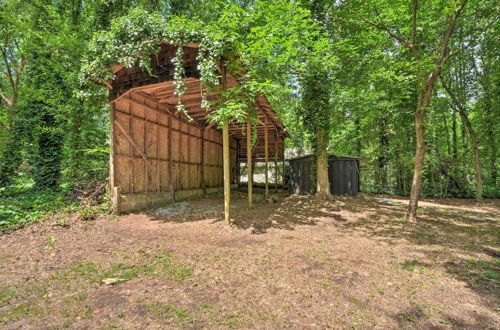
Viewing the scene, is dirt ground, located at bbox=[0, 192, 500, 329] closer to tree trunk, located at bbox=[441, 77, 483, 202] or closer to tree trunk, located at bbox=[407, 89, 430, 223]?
tree trunk, located at bbox=[407, 89, 430, 223]

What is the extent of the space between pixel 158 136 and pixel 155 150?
2.00 ft

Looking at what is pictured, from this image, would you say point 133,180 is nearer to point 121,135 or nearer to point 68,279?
point 121,135

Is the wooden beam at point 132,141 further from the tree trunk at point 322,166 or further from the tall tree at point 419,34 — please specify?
the tall tree at point 419,34

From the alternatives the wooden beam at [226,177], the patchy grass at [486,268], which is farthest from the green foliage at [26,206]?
the patchy grass at [486,268]

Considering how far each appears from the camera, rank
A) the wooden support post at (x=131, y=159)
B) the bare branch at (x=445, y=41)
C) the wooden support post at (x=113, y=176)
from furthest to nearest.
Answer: the wooden support post at (x=131, y=159) < the wooden support post at (x=113, y=176) < the bare branch at (x=445, y=41)

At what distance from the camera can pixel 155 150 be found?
8164 mm

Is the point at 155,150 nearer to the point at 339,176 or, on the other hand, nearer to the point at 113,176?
the point at 113,176

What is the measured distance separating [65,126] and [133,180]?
15.0 feet

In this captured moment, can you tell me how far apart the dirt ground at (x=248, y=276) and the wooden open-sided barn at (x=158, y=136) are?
194 centimetres

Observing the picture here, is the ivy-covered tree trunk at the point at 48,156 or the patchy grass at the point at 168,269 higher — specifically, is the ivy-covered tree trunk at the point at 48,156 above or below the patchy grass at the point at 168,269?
above

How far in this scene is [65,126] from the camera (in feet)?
28.3

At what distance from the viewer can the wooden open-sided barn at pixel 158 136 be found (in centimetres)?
603

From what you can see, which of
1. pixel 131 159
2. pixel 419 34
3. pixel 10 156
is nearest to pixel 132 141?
pixel 131 159

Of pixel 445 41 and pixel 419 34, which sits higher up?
pixel 419 34
